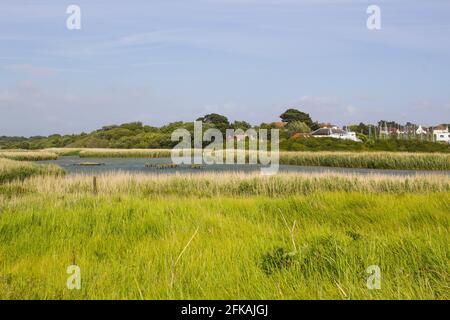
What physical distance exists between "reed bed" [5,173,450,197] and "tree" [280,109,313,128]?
82336mm

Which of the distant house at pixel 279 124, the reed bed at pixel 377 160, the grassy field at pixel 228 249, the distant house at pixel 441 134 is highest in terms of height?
the distant house at pixel 279 124

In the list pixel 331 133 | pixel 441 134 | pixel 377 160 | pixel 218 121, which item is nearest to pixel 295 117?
pixel 331 133

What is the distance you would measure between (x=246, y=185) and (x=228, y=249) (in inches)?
489

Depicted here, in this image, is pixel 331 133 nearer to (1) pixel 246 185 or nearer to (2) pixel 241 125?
(2) pixel 241 125

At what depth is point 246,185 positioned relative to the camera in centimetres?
1816

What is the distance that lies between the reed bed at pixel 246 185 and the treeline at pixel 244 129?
4533cm

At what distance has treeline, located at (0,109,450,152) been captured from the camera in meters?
63.7

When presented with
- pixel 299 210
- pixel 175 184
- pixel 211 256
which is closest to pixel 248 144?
pixel 175 184

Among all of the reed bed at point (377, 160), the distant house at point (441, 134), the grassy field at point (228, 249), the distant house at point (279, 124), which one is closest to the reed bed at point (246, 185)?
the grassy field at point (228, 249)

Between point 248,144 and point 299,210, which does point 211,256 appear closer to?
point 299,210

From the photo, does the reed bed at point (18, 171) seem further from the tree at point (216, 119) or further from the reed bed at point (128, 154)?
the tree at point (216, 119)

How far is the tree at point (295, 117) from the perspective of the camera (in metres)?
101

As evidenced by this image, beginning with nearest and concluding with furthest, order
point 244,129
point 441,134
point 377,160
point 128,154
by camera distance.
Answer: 1. point 377,160
2. point 128,154
3. point 244,129
4. point 441,134

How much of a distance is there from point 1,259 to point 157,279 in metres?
2.75
